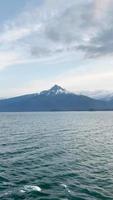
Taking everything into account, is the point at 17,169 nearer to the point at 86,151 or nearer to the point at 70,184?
the point at 70,184

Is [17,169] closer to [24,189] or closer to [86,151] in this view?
[24,189]

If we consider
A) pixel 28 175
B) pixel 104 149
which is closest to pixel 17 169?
pixel 28 175

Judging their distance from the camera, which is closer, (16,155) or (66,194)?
(66,194)

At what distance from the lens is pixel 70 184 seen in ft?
134

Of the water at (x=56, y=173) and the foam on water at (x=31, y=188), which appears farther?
the foam on water at (x=31, y=188)

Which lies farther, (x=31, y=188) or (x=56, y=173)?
(x=56, y=173)

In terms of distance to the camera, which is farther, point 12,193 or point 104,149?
point 104,149

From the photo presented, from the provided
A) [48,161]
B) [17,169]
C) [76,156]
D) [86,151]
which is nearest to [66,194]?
[17,169]

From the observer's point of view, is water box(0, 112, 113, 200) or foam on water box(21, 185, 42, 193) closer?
water box(0, 112, 113, 200)

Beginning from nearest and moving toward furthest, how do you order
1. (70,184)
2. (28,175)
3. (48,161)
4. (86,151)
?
(70,184)
(28,175)
(48,161)
(86,151)

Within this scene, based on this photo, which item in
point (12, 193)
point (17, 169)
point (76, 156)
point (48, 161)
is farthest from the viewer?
point (76, 156)

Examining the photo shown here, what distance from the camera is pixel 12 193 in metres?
36.5

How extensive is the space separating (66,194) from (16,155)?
27.1 m

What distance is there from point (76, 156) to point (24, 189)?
969 inches
